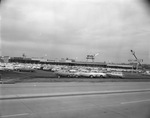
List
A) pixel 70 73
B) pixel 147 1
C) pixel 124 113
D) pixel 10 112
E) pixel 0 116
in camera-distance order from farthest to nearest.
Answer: pixel 70 73, pixel 124 113, pixel 10 112, pixel 0 116, pixel 147 1

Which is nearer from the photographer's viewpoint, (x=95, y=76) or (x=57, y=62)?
(x=95, y=76)

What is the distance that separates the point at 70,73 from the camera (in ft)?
84.2

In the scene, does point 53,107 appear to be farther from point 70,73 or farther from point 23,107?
point 70,73

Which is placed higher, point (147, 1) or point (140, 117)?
point (147, 1)

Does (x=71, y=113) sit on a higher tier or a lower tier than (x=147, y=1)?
lower

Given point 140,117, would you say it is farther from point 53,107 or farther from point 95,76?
point 95,76

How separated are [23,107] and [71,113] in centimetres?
189

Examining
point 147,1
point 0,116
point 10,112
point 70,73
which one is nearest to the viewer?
point 147,1

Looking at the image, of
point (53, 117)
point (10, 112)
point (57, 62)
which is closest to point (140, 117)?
point (53, 117)

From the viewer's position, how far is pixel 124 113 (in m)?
6.27

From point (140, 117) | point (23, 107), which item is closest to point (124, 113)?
point (140, 117)

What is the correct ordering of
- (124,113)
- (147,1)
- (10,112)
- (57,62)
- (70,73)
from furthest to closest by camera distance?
(57,62), (70,73), (124,113), (10,112), (147,1)

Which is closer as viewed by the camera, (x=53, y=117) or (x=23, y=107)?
(x=53, y=117)

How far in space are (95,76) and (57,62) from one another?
82.2 metres
